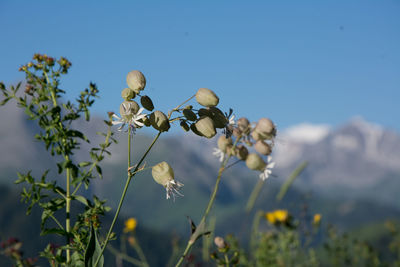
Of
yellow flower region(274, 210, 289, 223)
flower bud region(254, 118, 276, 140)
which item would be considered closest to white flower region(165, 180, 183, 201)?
flower bud region(254, 118, 276, 140)

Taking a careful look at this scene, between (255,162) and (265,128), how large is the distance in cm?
19

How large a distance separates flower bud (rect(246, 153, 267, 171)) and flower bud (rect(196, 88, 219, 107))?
18.7 inches

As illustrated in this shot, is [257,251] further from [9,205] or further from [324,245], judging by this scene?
[9,205]

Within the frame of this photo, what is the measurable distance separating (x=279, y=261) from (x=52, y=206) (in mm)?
3610

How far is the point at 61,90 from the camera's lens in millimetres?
2119

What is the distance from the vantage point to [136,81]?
5.78 ft

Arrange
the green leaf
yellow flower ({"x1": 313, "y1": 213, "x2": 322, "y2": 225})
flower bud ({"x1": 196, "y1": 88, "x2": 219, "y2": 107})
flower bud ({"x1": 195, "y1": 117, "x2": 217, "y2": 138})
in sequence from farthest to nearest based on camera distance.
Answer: yellow flower ({"x1": 313, "y1": 213, "x2": 322, "y2": 225}) < flower bud ({"x1": 196, "y1": 88, "x2": 219, "y2": 107}) < flower bud ({"x1": 195, "y1": 117, "x2": 217, "y2": 138}) < the green leaf

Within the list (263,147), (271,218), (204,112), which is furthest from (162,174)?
(271,218)

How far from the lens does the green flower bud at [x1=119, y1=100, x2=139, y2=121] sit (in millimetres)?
1682

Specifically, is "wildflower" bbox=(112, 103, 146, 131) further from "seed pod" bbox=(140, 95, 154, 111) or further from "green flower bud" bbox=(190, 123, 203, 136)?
"green flower bud" bbox=(190, 123, 203, 136)

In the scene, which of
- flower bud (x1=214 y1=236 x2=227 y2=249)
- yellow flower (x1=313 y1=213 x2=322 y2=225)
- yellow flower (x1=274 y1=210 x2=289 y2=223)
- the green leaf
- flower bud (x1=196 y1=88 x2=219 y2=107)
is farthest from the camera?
yellow flower (x1=313 y1=213 x2=322 y2=225)

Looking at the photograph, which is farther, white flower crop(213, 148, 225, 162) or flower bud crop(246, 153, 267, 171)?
white flower crop(213, 148, 225, 162)

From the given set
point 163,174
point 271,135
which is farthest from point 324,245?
point 163,174

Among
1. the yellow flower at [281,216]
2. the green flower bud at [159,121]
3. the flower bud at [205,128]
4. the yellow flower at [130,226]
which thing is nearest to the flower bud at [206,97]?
the flower bud at [205,128]
